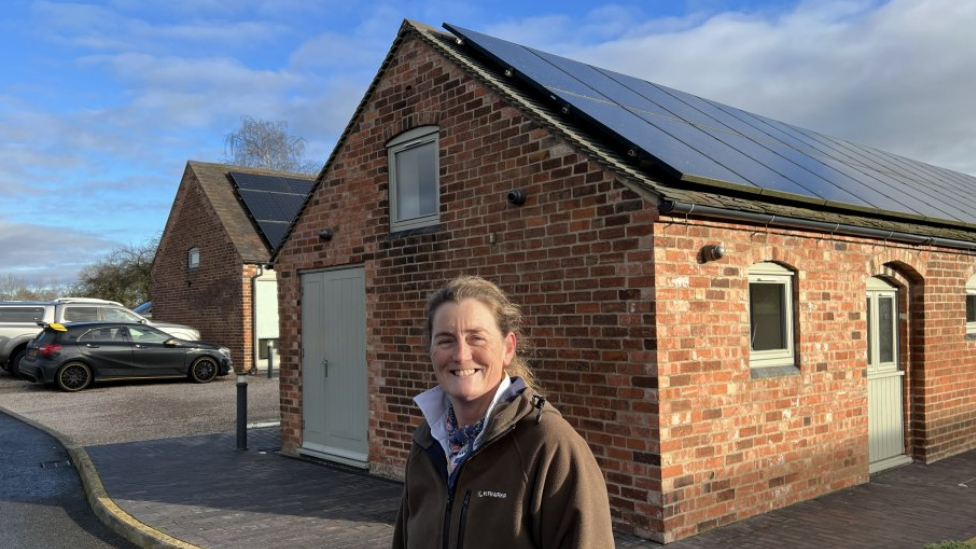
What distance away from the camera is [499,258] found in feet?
24.3

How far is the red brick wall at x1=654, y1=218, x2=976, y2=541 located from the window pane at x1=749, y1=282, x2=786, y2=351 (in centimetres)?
17

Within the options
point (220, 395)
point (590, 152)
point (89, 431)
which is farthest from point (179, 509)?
point (220, 395)

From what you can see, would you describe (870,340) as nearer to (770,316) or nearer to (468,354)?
(770,316)

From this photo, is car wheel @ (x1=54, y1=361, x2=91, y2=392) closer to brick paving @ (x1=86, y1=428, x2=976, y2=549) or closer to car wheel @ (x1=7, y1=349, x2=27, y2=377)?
car wheel @ (x1=7, y1=349, x2=27, y2=377)

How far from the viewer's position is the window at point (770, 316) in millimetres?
7059

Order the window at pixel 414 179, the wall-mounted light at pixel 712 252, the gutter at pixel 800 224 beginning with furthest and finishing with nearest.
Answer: the window at pixel 414 179 < the wall-mounted light at pixel 712 252 < the gutter at pixel 800 224

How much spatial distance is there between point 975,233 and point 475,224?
23.1 ft

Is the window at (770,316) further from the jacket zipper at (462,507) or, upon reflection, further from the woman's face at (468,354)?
the jacket zipper at (462,507)

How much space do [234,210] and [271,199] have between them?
4.98ft

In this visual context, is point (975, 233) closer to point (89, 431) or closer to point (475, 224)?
point (475, 224)

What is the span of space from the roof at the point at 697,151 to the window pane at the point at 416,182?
1.03m

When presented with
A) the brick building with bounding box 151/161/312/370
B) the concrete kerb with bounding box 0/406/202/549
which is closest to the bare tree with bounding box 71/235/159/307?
the brick building with bounding box 151/161/312/370

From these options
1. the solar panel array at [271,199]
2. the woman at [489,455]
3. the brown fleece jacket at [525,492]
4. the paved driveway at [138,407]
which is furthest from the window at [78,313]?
the brown fleece jacket at [525,492]

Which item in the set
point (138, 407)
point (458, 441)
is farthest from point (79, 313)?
point (458, 441)
